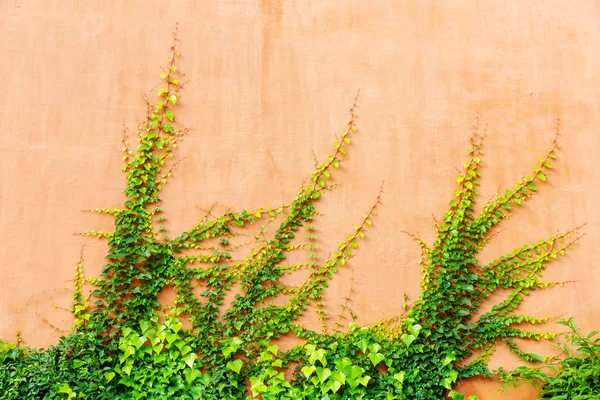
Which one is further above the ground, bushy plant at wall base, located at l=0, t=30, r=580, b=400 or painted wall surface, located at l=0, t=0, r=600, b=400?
painted wall surface, located at l=0, t=0, r=600, b=400

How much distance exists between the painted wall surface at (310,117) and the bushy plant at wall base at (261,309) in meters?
0.09

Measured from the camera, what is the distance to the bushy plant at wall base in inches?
142

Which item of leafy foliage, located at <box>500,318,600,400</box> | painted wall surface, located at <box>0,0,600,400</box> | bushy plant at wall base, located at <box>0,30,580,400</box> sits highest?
painted wall surface, located at <box>0,0,600,400</box>

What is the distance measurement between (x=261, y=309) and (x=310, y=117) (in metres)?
1.30

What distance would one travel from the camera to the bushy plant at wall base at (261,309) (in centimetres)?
361

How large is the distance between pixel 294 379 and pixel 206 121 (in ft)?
5.73

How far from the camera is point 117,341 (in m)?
3.64

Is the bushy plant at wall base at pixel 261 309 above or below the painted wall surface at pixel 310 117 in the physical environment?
below

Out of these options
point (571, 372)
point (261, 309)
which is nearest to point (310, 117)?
point (261, 309)

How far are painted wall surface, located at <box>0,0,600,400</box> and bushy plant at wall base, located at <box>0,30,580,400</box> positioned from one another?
9 cm

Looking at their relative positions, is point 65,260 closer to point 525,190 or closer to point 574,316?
point 525,190

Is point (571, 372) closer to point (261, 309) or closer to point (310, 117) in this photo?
point (261, 309)

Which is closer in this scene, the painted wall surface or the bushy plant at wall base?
the bushy plant at wall base

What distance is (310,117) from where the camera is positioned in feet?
13.2
